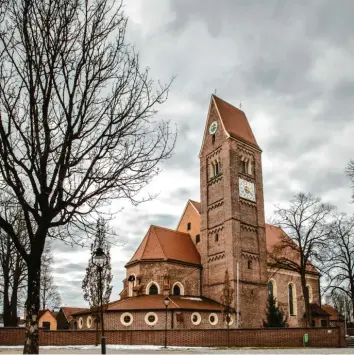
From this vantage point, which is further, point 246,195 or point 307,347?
point 246,195

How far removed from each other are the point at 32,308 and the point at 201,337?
2038 centimetres

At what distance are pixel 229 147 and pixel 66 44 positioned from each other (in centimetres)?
3309

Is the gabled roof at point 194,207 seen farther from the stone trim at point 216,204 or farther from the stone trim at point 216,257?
the stone trim at point 216,257

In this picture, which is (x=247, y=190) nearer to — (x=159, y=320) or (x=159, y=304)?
(x=159, y=304)

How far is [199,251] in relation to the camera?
145 feet

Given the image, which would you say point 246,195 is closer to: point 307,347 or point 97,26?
point 307,347

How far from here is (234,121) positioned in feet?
152

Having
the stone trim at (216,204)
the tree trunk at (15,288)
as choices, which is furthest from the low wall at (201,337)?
the stone trim at (216,204)

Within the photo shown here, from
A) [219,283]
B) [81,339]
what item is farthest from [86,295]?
[219,283]

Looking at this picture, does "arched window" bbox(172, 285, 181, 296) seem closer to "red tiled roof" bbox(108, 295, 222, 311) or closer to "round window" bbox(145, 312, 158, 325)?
"red tiled roof" bbox(108, 295, 222, 311)

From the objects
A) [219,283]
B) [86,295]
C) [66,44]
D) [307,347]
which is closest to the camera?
[66,44]

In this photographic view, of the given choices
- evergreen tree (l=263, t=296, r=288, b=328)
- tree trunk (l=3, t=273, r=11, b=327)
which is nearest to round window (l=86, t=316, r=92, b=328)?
tree trunk (l=3, t=273, r=11, b=327)

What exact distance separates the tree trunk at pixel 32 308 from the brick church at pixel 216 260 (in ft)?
83.3

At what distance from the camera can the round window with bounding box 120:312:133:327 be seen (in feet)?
114
